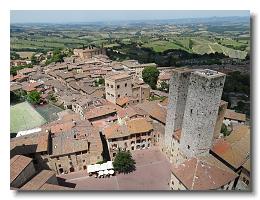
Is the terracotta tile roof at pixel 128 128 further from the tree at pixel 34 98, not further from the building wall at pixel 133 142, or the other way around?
the tree at pixel 34 98

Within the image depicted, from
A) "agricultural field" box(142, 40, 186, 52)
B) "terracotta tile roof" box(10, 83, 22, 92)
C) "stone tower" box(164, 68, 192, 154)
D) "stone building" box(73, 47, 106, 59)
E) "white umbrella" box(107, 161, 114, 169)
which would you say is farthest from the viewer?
"agricultural field" box(142, 40, 186, 52)

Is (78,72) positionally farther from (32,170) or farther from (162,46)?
(162,46)

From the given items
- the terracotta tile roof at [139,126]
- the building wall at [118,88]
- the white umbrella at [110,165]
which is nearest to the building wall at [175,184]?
the white umbrella at [110,165]

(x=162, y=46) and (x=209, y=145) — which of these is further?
(x=162, y=46)

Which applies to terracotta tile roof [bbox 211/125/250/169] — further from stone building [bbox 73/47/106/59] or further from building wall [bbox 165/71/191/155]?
stone building [bbox 73/47/106/59]

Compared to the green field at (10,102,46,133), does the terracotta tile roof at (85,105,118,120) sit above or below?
above

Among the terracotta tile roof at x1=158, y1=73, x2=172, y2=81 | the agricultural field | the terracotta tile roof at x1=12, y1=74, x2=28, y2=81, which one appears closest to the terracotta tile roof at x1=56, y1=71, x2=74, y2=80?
the terracotta tile roof at x1=12, y1=74, x2=28, y2=81

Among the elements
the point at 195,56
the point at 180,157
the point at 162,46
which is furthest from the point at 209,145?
the point at 162,46
